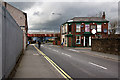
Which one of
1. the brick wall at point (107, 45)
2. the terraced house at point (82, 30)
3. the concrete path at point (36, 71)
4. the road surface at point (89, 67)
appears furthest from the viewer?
the terraced house at point (82, 30)

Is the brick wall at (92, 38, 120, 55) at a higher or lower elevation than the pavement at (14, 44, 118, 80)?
higher

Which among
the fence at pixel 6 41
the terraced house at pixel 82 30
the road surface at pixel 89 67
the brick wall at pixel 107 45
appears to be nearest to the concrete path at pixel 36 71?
the road surface at pixel 89 67

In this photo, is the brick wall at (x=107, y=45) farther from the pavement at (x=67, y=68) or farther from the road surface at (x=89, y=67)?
the road surface at (x=89, y=67)

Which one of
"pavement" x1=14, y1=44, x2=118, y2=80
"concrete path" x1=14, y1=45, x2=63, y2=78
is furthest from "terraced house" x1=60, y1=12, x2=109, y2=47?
"concrete path" x1=14, y1=45, x2=63, y2=78

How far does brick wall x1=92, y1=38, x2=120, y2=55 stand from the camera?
16217 millimetres

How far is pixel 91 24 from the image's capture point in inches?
1500

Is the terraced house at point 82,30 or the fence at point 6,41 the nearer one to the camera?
the fence at point 6,41

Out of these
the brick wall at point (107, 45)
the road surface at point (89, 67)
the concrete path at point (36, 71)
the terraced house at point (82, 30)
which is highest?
the terraced house at point (82, 30)

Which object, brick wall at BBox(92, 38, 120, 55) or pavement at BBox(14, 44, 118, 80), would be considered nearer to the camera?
pavement at BBox(14, 44, 118, 80)

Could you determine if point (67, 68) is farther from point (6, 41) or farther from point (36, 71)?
point (6, 41)

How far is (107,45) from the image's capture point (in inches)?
722

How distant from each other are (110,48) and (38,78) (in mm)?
14121

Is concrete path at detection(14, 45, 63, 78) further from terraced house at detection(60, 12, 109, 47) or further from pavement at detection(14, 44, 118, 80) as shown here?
terraced house at detection(60, 12, 109, 47)

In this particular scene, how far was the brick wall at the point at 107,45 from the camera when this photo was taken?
16.2 m
